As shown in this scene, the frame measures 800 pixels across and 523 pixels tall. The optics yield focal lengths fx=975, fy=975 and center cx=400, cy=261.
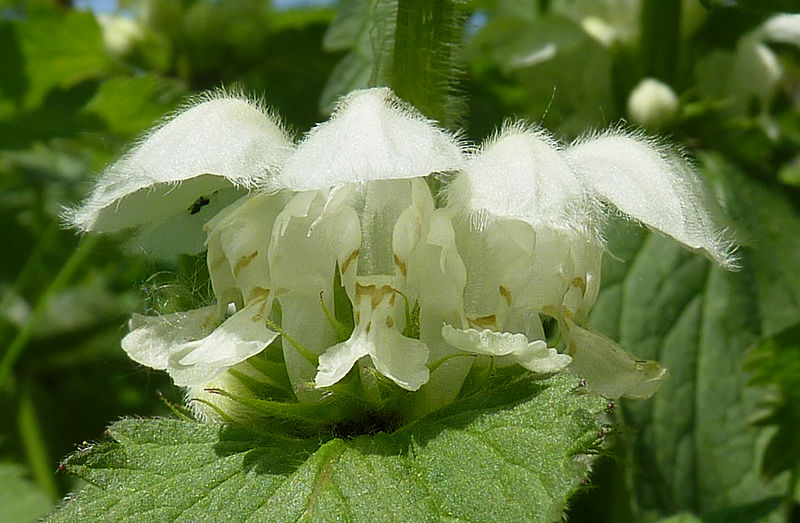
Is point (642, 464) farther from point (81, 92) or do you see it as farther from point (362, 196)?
point (81, 92)

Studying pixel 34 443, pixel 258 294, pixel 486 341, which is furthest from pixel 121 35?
pixel 486 341

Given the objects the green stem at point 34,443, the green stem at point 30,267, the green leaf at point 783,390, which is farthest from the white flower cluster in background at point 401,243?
the green stem at point 34,443

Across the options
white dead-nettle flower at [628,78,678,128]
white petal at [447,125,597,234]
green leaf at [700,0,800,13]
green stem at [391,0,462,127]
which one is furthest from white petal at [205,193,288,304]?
white dead-nettle flower at [628,78,678,128]

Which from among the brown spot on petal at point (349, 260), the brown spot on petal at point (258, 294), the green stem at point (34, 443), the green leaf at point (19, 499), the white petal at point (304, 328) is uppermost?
the brown spot on petal at point (349, 260)

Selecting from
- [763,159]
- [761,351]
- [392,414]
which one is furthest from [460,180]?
[763,159]

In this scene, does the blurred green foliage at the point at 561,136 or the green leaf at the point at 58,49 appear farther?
the green leaf at the point at 58,49

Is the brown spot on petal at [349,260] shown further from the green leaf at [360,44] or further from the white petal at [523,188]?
the green leaf at [360,44]

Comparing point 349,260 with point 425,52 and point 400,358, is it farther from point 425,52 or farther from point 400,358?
point 425,52

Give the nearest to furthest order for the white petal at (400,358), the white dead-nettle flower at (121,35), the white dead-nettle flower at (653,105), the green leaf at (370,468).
A: the green leaf at (370,468) < the white petal at (400,358) < the white dead-nettle flower at (653,105) < the white dead-nettle flower at (121,35)
